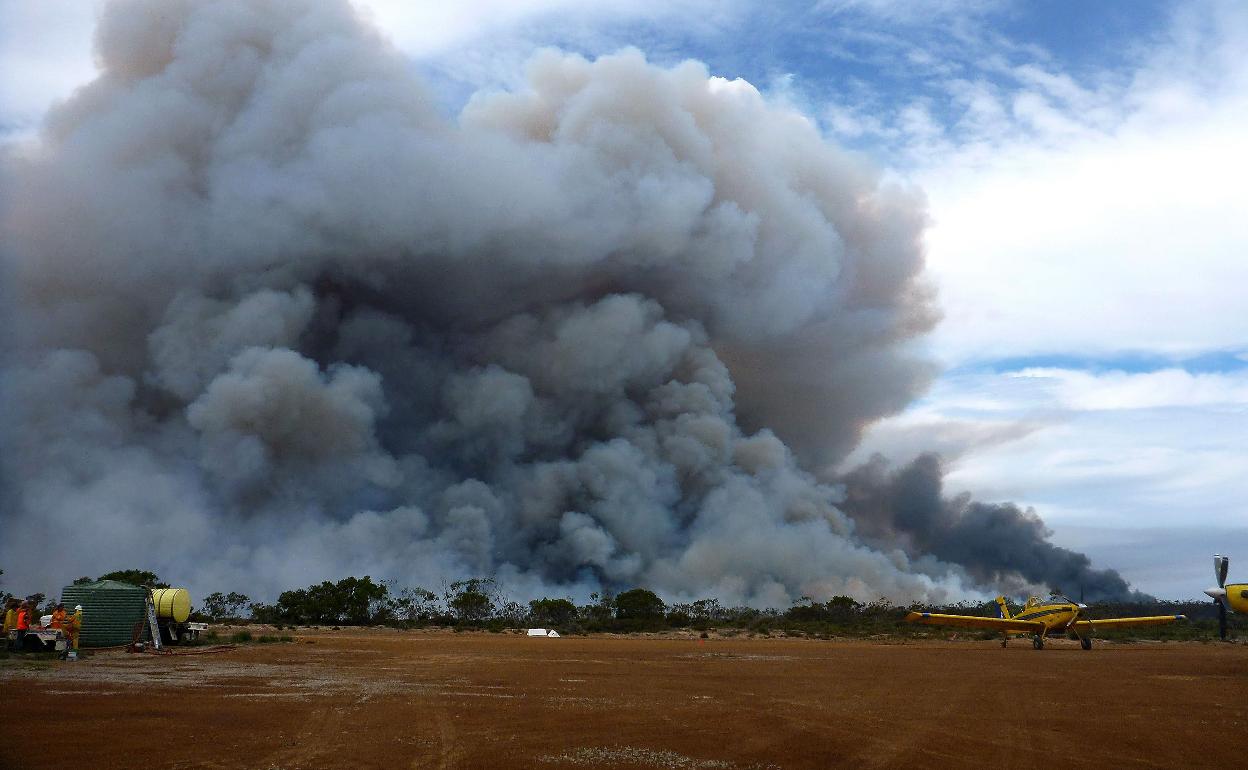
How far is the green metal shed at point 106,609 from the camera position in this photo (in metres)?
26.0

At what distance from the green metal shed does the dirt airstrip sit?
17.3 ft

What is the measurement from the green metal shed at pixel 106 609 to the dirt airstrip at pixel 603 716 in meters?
5.29

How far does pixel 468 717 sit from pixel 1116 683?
1367cm

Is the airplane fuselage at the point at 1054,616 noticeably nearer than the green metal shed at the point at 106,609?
No

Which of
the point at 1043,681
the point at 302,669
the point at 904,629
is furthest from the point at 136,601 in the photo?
the point at 904,629

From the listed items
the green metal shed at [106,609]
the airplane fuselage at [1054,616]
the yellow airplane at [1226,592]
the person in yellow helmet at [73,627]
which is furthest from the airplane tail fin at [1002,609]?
the person in yellow helmet at [73,627]

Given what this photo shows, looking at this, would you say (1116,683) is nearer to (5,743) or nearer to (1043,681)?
(1043,681)

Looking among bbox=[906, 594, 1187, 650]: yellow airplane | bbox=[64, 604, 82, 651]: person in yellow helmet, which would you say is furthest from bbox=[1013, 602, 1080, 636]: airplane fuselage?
bbox=[64, 604, 82, 651]: person in yellow helmet

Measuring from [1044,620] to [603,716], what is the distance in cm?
3010

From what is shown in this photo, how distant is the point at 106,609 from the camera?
86.6ft

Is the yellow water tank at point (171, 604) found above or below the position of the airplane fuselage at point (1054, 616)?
above

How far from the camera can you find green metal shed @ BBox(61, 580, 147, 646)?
85.4 ft

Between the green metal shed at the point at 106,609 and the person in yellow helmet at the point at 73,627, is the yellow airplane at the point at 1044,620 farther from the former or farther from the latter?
the person in yellow helmet at the point at 73,627

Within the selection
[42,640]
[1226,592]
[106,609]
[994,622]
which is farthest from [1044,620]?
[42,640]
